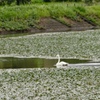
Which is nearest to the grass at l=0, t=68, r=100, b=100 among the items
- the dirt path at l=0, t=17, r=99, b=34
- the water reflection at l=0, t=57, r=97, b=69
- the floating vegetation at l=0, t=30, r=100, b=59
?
the water reflection at l=0, t=57, r=97, b=69

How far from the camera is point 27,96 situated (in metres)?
28.6

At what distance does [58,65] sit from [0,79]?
248 inches

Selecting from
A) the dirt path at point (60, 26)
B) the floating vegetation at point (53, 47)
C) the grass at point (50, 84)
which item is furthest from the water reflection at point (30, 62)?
the dirt path at point (60, 26)

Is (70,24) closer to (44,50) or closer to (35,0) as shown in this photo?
(35,0)

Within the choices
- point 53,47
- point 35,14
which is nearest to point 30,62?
point 53,47

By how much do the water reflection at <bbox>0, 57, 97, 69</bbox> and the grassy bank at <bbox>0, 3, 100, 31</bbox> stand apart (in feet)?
115

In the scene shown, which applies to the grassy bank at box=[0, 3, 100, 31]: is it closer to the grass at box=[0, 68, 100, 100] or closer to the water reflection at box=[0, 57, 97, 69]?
the water reflection at box=[0, 57, 97, 69]

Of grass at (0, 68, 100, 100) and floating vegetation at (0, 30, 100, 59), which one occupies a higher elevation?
grass at (0, 68, 100, 100)

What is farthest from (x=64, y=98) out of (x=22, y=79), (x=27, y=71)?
(x=27, y=71)

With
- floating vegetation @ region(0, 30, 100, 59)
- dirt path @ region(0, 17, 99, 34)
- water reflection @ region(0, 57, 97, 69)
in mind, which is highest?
water reflection @ region(0, 57, 97, 69)

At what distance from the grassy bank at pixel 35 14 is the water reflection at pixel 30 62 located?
35088 mm

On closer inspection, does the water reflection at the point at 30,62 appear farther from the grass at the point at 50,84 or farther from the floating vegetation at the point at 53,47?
the grass at the point at 50,84

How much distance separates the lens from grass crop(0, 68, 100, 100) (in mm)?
28562

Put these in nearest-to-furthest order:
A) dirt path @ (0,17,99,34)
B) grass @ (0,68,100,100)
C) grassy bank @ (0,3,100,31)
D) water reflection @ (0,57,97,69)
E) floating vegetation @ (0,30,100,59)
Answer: grass @ (0,68,100,100) < water reflection @ (0,57,97,69) < floating vegetation @ (0,30,100,59) < grassy bank @ (0,3,100,31) < dirt path @ (0,17,99,34)
